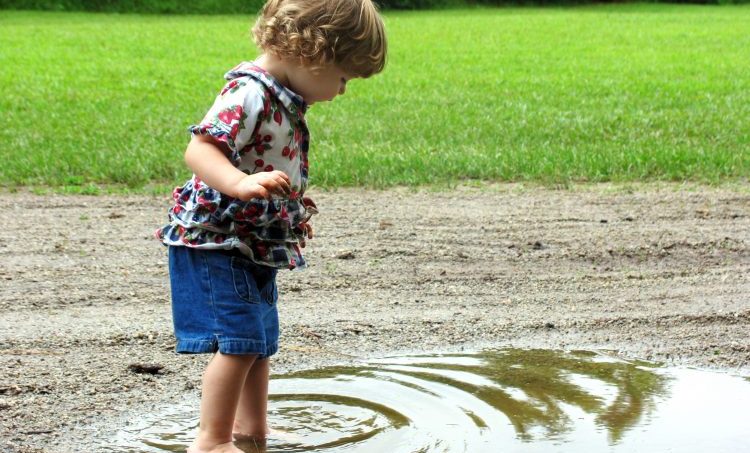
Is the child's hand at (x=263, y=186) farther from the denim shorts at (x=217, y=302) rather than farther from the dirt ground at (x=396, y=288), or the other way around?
the dirt ground at (x=396, y=288)

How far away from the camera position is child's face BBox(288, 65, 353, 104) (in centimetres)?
285

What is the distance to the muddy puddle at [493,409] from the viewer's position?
3107 mm

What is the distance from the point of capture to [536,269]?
517 cm

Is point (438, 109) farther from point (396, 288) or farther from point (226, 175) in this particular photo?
point (226, 175)

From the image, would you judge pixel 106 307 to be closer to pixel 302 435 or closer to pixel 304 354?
pixel 304 354

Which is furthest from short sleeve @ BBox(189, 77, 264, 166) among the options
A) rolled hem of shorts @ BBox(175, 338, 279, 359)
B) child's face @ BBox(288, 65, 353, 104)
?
rolled hem of shorts @ BBox(175, 338, 279, 359)

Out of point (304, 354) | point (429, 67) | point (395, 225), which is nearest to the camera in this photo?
point (304, 354)

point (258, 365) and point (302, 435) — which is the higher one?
point (258, 365)

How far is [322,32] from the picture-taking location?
2768 mm

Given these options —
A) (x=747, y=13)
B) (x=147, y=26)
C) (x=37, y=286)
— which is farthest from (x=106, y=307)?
(x=747, y=13)

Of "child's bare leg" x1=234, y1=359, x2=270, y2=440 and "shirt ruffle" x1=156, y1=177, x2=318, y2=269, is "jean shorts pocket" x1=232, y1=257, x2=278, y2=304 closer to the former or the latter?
"shirt ruffle" x1=156, y1=177, x2=318, y2=269

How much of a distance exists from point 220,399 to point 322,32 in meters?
0.95

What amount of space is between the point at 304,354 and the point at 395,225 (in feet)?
6.95

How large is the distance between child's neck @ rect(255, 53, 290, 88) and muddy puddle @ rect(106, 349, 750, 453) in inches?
39.2
